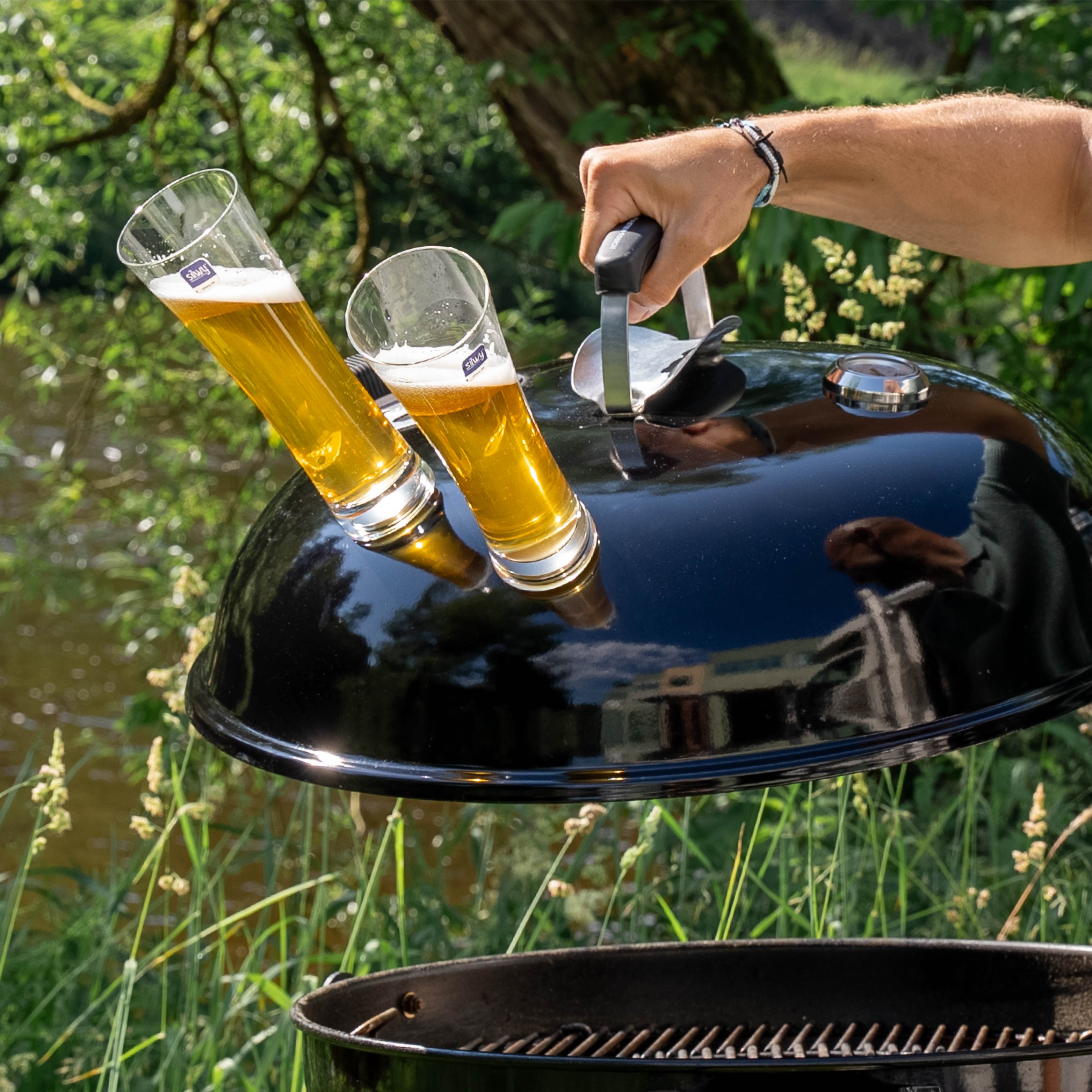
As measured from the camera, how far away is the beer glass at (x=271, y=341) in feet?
2.69

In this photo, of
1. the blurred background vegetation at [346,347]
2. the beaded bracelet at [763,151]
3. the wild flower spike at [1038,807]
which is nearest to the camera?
the beaded bracelet at [763,151]

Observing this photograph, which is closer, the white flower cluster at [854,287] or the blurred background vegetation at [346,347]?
the white flower cluster at [854,287]

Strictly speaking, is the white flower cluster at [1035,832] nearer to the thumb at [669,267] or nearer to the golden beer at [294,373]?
the thumb at [669,267]

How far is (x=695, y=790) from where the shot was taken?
2.81 feet

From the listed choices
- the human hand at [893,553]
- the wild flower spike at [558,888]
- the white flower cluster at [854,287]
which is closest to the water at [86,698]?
the wild flower spike at [558,888]

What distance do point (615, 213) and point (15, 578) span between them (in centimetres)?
356

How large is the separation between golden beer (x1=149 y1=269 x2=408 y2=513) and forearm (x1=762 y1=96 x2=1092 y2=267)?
1.94 feet

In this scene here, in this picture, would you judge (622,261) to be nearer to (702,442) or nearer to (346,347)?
(702,442)

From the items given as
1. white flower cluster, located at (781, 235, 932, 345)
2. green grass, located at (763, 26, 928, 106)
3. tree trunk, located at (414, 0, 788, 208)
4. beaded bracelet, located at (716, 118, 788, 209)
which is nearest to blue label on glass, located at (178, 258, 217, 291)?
beaded bracelet, located at (716, 118, 788, 209)

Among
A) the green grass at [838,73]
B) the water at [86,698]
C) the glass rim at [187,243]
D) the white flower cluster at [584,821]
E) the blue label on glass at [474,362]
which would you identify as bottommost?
the water at [86,698]

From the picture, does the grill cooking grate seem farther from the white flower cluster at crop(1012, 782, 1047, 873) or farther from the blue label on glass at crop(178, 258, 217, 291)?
the blue label on glass at crop(178, 258, 217, 291)

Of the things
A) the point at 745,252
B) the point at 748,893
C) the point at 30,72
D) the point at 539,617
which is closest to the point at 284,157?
the point at 30,72

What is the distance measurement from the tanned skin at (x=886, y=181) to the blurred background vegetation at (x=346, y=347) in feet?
2.65

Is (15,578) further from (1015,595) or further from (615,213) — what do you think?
(1015,595)
